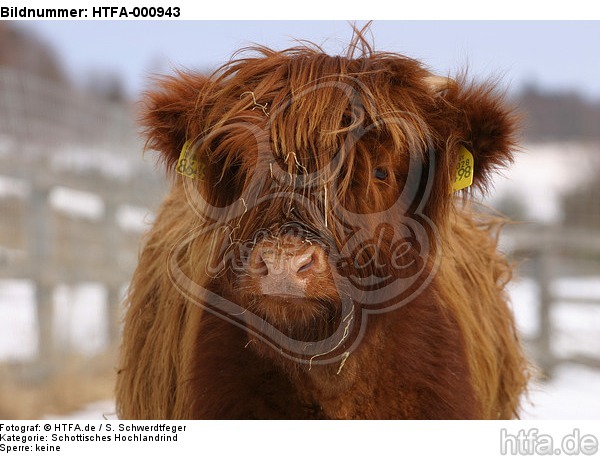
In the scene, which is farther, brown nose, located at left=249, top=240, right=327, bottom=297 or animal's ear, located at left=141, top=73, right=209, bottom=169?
animal's ear, located at left=141, top=73, right=209, bottom=169

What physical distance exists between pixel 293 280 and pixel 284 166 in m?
0.43

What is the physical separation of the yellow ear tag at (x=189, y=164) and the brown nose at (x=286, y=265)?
0.60 m

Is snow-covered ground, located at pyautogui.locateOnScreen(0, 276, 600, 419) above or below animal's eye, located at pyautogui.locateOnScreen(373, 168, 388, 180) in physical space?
below

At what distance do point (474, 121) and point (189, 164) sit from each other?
1084 mm

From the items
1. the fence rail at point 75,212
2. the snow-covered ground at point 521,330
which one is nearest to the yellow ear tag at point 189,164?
the snow-covered ground at point 521,330

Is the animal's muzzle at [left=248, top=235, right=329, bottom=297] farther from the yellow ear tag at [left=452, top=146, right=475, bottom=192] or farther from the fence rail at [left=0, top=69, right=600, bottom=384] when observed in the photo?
the fence rail at [left=0, top=69, right=600, bottom=384]

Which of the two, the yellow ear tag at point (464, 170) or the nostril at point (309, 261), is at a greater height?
the yellow ear tag at point (464, 170)

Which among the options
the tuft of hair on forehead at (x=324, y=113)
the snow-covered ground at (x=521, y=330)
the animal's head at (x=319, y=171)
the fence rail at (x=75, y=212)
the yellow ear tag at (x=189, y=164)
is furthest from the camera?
the fence rail at (x=75, y=212)

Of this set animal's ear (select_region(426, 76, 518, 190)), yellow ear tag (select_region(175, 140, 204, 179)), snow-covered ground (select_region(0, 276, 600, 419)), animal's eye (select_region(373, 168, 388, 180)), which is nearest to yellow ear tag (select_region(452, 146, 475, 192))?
animal's ear (select_region(426, 76, 518, 190))

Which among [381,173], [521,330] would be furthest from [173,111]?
[521,330]

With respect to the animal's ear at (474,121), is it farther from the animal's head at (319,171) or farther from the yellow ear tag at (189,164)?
the yellow ear tag at (189,164)

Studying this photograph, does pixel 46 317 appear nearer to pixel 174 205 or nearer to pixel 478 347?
pixel 174 205

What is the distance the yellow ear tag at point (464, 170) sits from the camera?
2.88 metres

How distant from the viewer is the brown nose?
2350mm
